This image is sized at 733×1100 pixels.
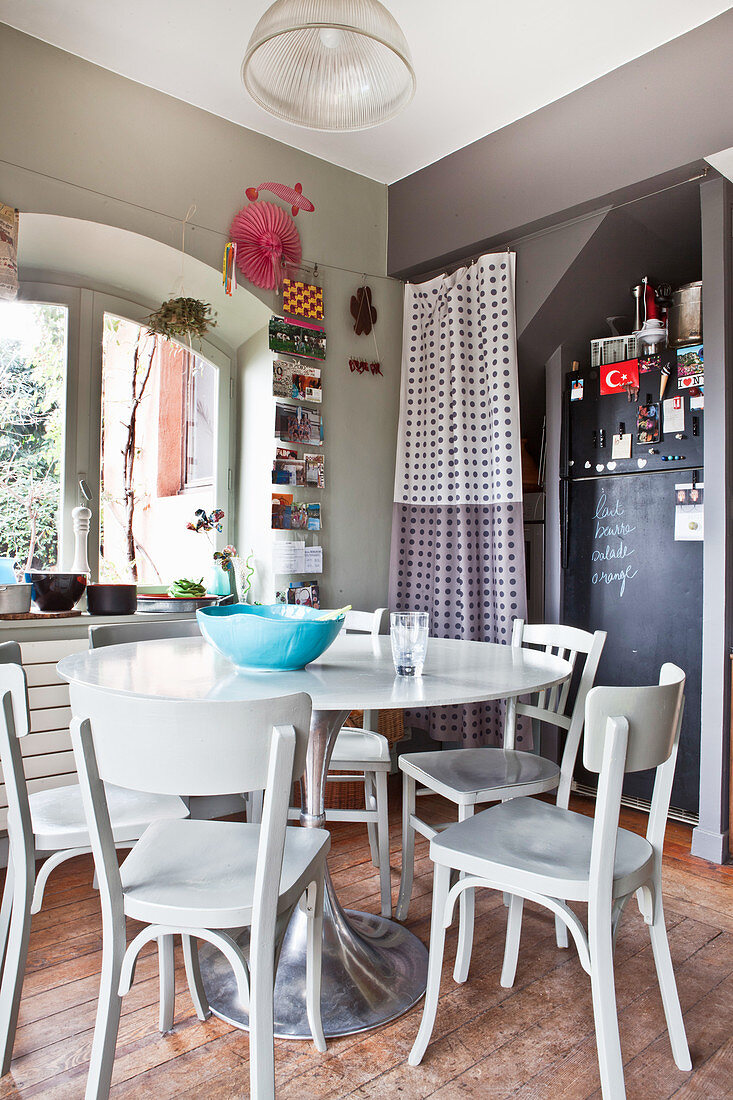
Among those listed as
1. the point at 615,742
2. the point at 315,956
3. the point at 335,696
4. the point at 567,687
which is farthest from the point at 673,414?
the point at 315,956

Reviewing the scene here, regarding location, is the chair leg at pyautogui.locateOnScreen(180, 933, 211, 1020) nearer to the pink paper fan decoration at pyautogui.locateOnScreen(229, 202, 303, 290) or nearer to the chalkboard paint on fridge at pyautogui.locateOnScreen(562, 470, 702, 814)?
the chalkboard paint on fridge at pyautogui.locateOnScreen(562, 470, 702, 814)

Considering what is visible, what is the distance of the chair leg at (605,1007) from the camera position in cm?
124

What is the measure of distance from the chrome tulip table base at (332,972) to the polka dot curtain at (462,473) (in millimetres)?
1400

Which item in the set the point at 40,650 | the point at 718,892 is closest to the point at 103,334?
the point at 40,650

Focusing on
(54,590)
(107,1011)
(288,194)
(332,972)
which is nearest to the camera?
(107,1011)

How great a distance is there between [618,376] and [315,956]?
248 cm

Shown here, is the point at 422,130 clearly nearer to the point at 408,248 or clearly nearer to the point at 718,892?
the point at 408,248

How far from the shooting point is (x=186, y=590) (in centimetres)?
296

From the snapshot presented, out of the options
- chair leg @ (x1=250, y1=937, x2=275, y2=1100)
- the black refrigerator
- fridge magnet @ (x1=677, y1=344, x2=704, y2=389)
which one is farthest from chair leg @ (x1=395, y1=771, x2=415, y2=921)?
fridge magnet @ (x1=677, y1=344, x2=704, y2=389)

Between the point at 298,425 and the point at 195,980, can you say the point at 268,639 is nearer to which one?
the point at 195,980

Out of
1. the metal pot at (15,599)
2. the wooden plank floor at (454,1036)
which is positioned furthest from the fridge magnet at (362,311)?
the wooden plank floor at (454,1036)

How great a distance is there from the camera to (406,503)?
3.46 metres

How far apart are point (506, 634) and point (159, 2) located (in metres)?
2.57

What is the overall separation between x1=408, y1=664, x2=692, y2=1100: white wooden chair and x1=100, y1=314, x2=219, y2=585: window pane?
207 cm
